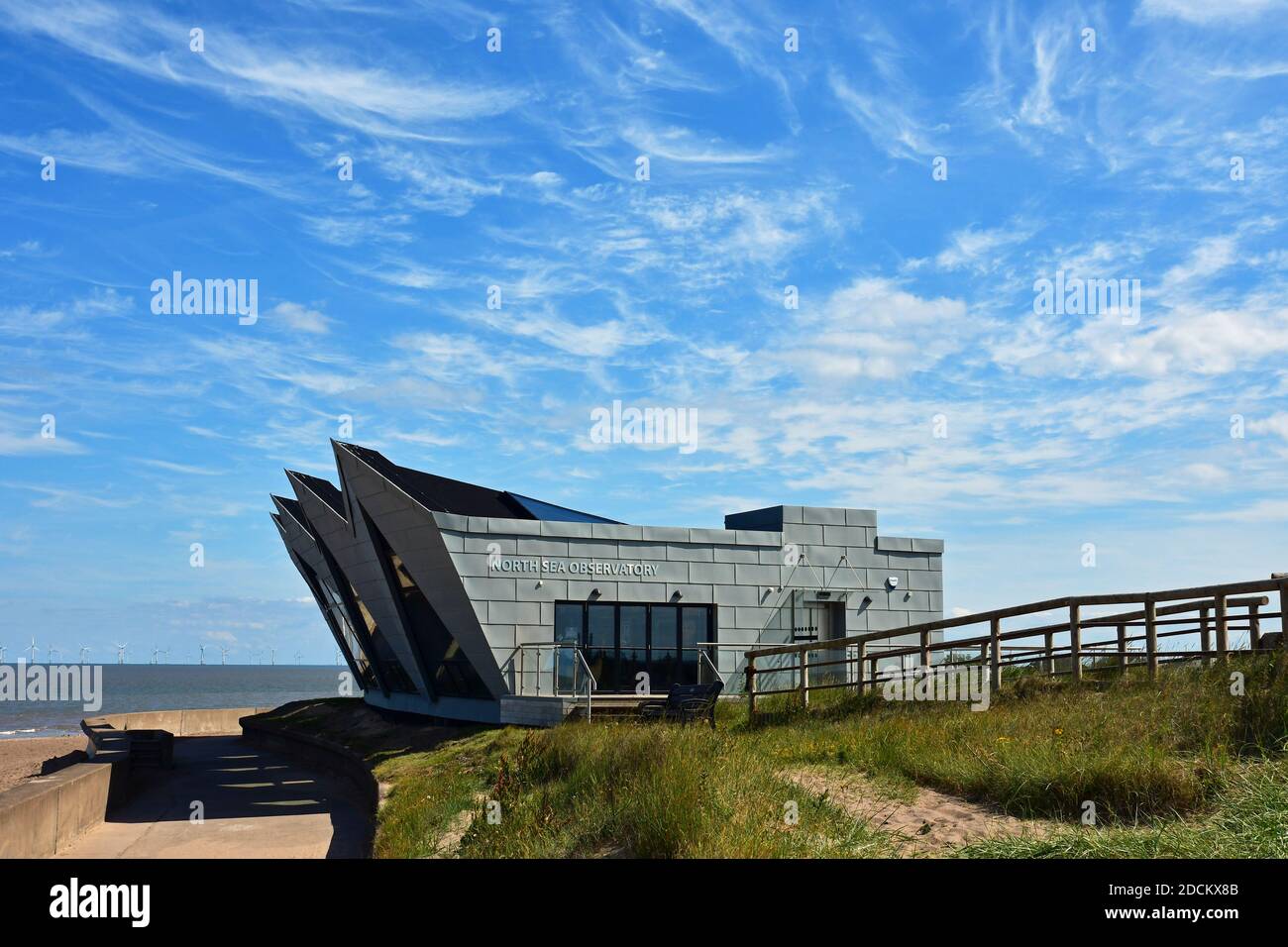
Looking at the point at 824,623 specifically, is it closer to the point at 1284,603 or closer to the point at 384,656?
the point at 384,656

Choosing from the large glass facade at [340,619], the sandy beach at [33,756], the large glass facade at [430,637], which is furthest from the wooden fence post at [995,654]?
the sandy beach at [33,756]

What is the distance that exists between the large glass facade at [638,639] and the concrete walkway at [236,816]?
6.57m

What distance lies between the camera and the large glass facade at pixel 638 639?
2819cm

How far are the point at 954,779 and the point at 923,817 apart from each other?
114 centimetres

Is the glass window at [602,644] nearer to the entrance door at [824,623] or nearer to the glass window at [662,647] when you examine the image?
the glass window at [662,647]

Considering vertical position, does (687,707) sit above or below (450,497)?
below

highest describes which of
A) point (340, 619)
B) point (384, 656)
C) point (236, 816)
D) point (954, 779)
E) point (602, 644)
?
point (340, 619)

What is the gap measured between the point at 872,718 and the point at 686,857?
341 inches

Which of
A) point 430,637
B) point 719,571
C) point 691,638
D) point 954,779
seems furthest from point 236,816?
point 954,779

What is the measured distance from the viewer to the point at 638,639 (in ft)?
94.0

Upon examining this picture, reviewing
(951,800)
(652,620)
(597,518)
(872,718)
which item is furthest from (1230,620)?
(597,518)

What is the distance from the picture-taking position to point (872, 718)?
15984 millimetres

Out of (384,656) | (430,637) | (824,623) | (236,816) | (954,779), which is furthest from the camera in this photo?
(384,656)
